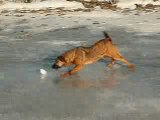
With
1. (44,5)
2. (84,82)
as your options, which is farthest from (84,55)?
(44,5)

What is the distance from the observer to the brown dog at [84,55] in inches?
370

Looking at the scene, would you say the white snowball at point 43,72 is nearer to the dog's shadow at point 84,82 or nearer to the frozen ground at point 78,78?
the frozen ground at point 78,78

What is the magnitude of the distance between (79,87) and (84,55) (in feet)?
3.41

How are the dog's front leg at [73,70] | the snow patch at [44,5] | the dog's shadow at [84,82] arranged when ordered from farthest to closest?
the snow patch at [44,5] → the dog's front leg at [73,70] → the dog's shadow at [84,82]

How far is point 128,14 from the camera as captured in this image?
18766 millimetres

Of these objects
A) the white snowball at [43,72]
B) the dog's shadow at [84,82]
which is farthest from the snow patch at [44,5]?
the dog's shadow at [84,82]

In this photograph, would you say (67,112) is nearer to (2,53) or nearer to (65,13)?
(2,53)

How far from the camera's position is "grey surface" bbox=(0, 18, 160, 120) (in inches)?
283

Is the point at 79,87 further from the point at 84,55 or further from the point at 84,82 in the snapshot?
the point at 84,55

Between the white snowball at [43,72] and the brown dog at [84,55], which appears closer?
the brown dog at [84,55]

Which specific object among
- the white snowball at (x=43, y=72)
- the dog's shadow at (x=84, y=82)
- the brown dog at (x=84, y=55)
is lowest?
the white snowball at (x=43, y=72)

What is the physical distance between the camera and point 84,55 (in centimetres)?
958

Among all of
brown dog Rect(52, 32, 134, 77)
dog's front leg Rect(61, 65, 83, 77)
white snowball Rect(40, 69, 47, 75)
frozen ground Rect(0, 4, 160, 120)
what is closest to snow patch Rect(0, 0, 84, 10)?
frozen ground Rect(0, 4, 160, 120)

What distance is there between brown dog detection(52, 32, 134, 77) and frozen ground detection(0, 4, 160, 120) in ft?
0.67
